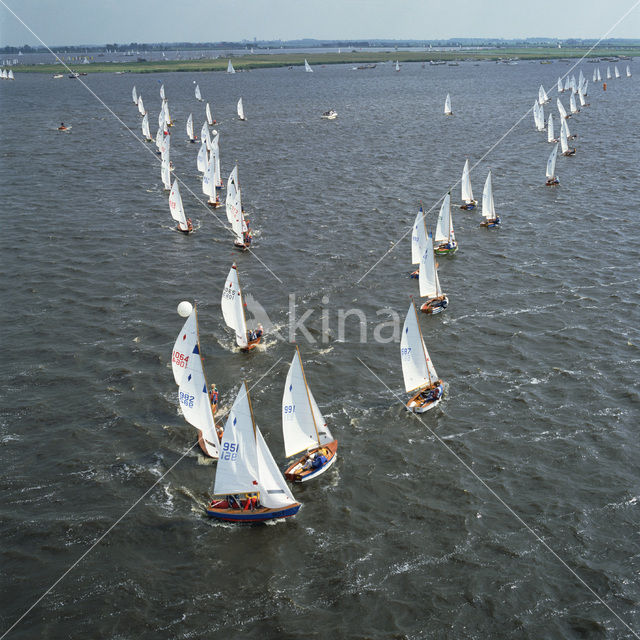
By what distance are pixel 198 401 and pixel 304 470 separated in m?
A: 7.60

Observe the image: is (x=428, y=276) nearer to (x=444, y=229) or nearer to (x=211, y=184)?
(x=444, y=229)

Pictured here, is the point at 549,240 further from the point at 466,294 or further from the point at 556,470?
the point at 556,470

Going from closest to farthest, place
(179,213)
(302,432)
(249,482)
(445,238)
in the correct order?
(249,482) → (302,432) → (445,238) → (179,213)

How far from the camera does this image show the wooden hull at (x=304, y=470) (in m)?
34.9

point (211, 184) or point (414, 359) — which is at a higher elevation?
point (211, 184)

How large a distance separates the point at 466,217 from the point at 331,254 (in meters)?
23.6

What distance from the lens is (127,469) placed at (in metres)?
36.3

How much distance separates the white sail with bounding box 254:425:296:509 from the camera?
31766mm

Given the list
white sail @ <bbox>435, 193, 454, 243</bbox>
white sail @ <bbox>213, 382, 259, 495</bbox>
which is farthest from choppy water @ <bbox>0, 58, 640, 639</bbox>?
white sail @ <bbox>435, 193, 454, 243</bbox>

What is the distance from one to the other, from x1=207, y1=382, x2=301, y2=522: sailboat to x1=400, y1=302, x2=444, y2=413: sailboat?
1283cm

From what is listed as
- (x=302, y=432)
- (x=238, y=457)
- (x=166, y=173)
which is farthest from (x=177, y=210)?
(x=238, y=457)

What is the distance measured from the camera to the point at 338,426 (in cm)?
4016

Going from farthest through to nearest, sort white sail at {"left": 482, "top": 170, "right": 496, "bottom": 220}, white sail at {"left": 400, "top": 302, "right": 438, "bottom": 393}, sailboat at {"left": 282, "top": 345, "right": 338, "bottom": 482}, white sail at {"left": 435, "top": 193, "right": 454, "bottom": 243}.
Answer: white sail at {"left": 482, "top": 170, "right": 496, "bottom": 220} < white sail at {"left": 435, "top": 193, "right": 454, "bottom": 243} < white sail at {"left": 400, "top": 302, "right": 438, "bottom": 393} < sailboat at {"left": 282, "top": 345, "right": 338, "bottom": 482}

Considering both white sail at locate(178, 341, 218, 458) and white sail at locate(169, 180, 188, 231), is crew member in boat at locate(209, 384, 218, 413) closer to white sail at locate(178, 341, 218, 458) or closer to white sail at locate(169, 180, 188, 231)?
Answer: white sail at locate(178, 341, 218, 458)
